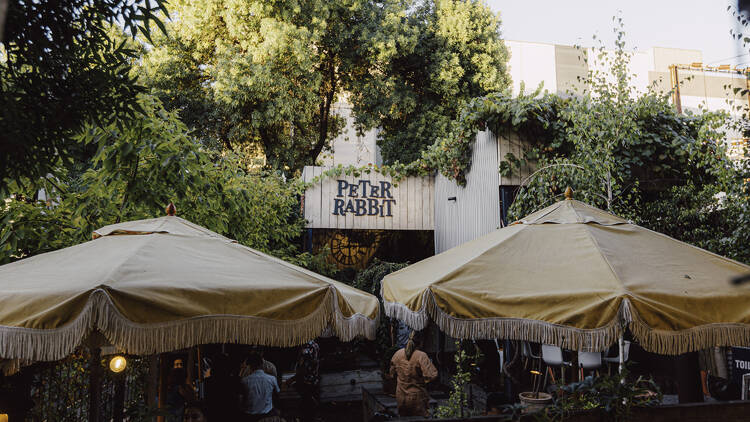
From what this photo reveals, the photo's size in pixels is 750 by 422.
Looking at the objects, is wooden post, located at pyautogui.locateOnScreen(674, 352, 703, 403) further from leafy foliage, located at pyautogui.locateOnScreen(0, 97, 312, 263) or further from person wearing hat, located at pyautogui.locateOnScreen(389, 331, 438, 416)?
leafy foliage, located at pyautogui.locateOnScreen(0, 97, 312, 263)

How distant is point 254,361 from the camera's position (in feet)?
21.0

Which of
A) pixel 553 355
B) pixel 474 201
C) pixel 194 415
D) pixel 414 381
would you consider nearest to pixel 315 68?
pixel 474 201

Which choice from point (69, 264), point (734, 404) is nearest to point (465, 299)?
point (734, 404)

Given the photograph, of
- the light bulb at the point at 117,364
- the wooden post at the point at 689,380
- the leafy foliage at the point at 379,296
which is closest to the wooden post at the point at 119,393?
the light bulb at the point at 117,364

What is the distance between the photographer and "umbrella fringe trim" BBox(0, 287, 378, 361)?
281cm

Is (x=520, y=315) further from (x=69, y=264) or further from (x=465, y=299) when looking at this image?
(x=69, y=264)

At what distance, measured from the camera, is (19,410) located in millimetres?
5059

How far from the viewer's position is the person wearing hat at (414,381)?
21.0 ft

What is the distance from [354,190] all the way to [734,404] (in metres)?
9.60

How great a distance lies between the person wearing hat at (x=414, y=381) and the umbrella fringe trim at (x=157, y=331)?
3.18 meters

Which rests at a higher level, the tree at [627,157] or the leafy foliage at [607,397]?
the tree at [627,157]

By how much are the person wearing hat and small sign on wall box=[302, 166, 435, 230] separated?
6193 millimetres

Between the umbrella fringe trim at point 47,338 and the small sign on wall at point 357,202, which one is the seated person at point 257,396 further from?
the small sign on wall at point 357,202

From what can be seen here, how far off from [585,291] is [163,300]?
9.20 feet
